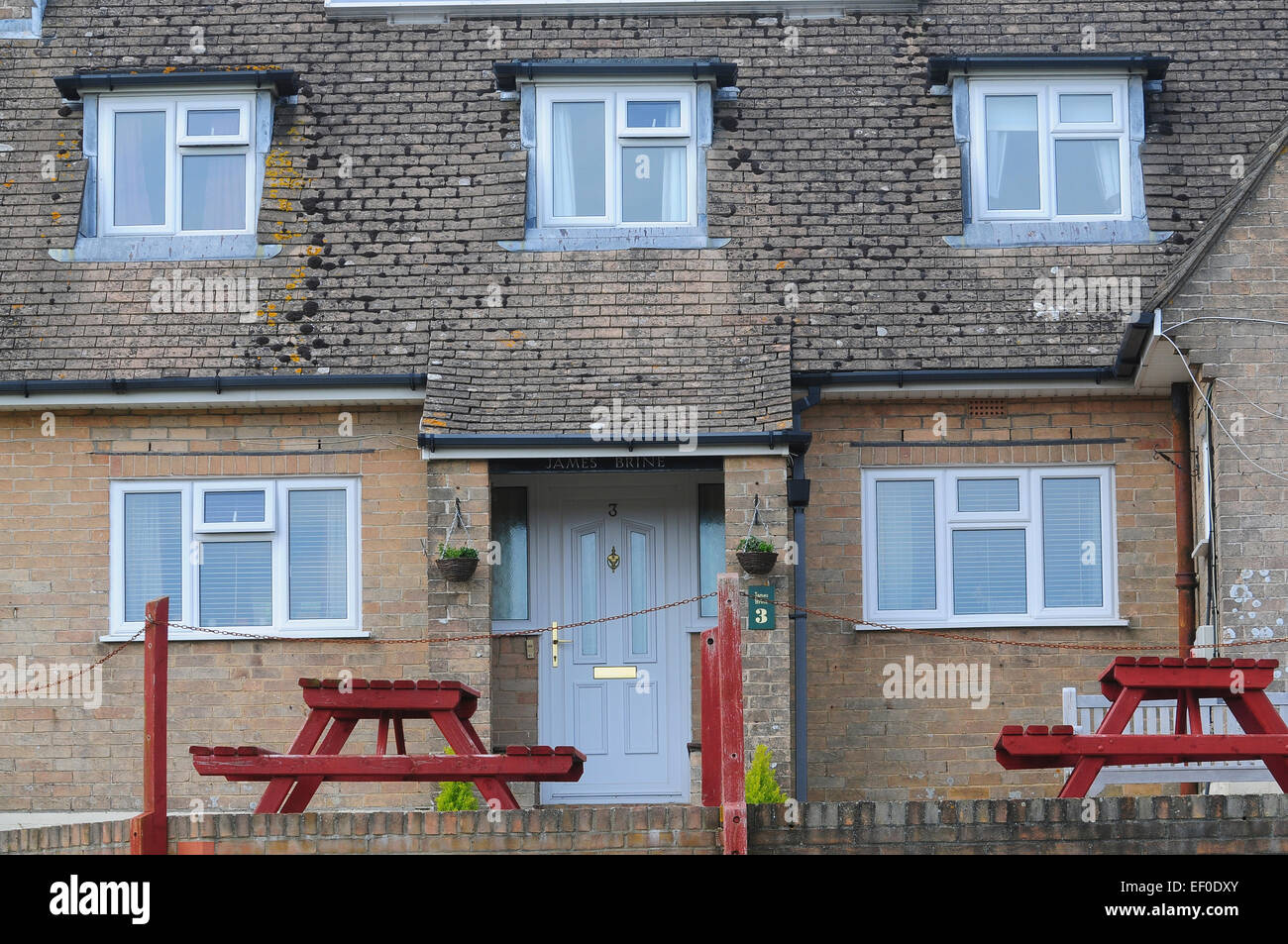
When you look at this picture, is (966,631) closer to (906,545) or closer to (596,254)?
(906,545)

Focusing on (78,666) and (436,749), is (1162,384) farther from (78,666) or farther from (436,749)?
(78,666)

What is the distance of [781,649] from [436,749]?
2.94 metres

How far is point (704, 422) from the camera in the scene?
15602 mm

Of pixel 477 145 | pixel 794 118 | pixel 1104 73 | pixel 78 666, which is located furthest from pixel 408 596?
pixel 1104 73

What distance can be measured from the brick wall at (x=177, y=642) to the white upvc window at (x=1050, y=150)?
5.69 meters

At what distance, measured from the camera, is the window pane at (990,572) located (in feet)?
53.4

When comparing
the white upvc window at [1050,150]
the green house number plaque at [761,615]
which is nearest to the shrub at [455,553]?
the green house number plaque at [761,615]

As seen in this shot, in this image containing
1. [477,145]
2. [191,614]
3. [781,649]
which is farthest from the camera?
[477,145]

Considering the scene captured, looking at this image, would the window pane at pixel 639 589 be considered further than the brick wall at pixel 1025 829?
Yes

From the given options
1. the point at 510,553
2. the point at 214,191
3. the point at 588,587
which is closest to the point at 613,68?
the point at 214,191

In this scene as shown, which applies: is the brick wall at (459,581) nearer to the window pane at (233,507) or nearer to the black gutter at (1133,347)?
the window pane at (233,507)

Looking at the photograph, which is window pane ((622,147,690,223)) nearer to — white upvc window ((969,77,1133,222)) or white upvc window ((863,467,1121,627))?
white upvc window ((969,77,1133,222))

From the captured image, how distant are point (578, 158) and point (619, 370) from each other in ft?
7.67

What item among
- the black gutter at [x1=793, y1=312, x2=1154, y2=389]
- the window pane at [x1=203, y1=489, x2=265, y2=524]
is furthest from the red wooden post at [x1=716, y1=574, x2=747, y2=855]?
the window pane at [x1=203, y1=489, x2=265, y2=524]
